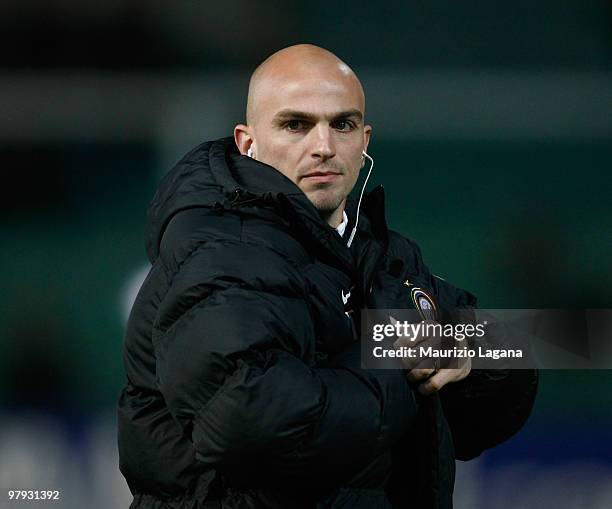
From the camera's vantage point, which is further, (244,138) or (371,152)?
(371,152)

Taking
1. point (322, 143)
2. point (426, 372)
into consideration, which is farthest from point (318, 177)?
point (426, 372)

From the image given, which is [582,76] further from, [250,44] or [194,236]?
[194,236]

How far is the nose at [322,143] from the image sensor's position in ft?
4.04

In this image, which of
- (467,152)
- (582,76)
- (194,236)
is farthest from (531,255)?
(194,236)

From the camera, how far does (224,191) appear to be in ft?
3.46

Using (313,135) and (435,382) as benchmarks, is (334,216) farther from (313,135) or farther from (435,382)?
(435,382)

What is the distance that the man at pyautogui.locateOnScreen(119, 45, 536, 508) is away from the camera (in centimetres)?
90

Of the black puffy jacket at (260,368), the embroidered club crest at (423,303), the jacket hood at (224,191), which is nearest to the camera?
the black puffy jacket at (260,368)

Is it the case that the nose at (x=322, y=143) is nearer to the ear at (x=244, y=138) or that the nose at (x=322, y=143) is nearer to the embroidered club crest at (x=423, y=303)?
the ear at (x=244, y=138)

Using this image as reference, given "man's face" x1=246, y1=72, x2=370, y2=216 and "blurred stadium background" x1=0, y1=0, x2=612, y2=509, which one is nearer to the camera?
"man's face" x1=246, y1=72, x2=370, y2=216

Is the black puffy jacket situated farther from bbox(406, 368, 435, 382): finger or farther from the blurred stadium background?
the blurred stadium background

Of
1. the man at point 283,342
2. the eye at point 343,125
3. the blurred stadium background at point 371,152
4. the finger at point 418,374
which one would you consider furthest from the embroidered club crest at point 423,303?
the blurred stadium background at point 371,152

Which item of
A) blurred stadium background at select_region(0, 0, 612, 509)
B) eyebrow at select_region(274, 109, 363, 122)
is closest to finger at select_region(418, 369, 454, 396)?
eyebrow at select_region(274, 109, 363, 122)

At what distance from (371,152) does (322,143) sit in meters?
0.54
